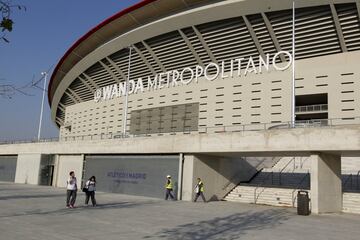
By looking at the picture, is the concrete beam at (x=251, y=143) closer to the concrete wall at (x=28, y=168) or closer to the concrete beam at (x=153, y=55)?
the concrete wall at (x=28, y=168)

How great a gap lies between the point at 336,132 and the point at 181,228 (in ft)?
31.1

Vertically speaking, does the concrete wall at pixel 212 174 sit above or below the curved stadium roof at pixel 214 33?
below

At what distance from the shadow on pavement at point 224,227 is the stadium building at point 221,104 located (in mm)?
4094

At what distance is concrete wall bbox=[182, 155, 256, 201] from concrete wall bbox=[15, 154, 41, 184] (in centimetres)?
1733

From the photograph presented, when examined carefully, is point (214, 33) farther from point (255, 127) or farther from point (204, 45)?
point (255, 127)

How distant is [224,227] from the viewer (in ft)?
39.5

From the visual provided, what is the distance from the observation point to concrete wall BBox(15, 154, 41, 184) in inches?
1350

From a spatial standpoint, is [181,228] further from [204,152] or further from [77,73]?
[77,73]

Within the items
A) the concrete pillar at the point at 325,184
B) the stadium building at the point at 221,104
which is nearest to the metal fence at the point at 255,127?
the stadium building at the point at 221,104

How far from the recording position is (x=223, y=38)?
38500 mm

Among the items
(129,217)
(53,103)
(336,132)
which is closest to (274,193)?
(336,132)

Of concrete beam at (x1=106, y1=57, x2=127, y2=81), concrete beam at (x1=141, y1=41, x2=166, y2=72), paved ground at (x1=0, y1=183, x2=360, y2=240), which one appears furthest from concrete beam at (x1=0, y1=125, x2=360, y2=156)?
concrete beam at (x1=106, y1=57, x2=127, y2=81)

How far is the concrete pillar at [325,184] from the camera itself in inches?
700

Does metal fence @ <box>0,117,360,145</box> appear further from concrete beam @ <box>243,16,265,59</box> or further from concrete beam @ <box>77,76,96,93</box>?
concrete beam @ <box>77,76,96,93</box>
